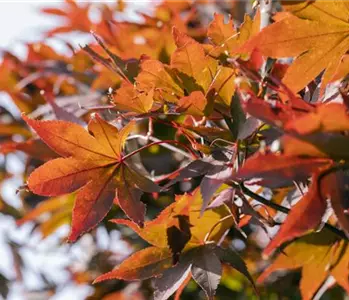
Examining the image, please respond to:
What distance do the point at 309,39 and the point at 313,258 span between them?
313 millimetres

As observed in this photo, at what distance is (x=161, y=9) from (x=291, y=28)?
3.76ft

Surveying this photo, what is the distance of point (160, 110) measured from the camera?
83 cm

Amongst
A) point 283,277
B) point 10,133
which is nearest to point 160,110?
point 283,277

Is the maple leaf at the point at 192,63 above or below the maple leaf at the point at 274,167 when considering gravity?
below

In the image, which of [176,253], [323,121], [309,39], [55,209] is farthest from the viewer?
[55,209]

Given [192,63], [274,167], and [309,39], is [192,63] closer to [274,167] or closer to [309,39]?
[309,39]

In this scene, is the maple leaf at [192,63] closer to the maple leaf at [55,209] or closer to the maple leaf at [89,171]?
the maple leaf at [89,171]

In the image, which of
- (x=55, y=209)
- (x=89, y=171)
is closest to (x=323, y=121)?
(x=89, y=171)

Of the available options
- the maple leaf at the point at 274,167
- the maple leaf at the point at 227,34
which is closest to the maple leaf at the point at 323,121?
the maple leaf at the point at 274,167

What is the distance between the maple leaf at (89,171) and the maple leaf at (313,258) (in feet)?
0.66

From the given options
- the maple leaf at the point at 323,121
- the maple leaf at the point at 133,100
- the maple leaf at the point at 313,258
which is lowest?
the maple leaf at the point at 313,258

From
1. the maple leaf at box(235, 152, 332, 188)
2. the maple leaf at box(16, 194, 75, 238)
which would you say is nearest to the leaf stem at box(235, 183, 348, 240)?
the maple leaf at box(235, 152, 332, 188)

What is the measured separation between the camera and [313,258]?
961 millimetres

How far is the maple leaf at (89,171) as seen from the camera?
825 mm
